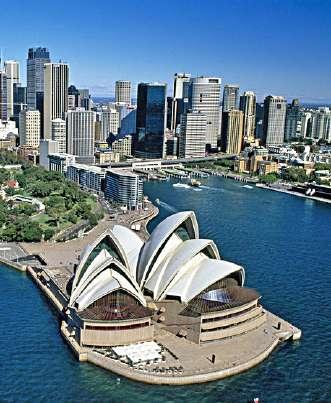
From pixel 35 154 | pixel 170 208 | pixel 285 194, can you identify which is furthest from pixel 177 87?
pixel 170 208

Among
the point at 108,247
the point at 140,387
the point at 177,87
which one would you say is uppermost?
the point at 177,87

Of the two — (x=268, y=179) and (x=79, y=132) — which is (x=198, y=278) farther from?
(x=79, y=132)

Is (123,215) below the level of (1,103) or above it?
below

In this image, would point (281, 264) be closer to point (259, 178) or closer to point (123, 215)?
point (123, 215)

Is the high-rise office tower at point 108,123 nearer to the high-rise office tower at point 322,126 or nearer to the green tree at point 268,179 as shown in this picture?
the high-rise office tower at point 322,126

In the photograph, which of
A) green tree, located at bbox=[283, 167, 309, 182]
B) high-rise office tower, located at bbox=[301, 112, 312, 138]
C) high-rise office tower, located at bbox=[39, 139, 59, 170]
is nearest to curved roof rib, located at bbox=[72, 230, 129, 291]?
high-rise office tower, located at bbox=[39, 139, 59, 170]

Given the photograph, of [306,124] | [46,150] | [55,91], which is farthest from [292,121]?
[46,150]
